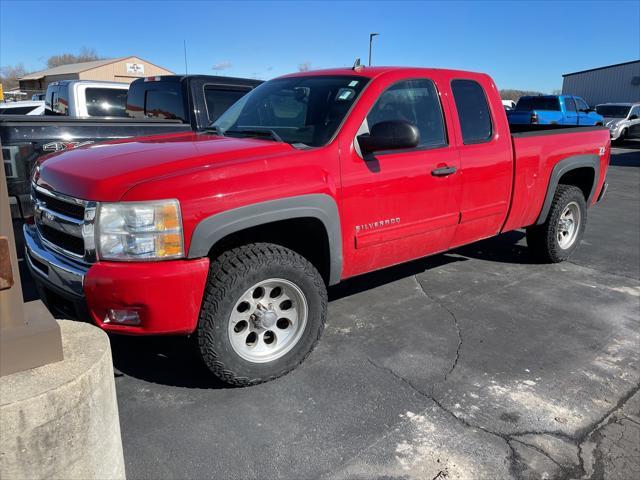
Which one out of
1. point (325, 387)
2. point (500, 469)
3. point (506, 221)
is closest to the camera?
point (500, 469)

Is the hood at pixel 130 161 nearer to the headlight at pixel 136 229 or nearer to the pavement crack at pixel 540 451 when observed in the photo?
the headlight at pixel 136 229

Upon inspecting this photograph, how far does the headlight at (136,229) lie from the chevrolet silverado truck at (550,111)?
19013mm

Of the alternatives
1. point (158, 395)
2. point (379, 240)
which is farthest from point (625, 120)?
point (158, 395)

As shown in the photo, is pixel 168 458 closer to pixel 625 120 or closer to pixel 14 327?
pixel 14 327

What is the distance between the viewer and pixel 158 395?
3.12 meters

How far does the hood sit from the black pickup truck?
2.75 ft

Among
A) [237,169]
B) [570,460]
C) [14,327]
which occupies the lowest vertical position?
[570,460]

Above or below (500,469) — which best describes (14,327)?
above

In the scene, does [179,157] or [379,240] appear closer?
[179,157]

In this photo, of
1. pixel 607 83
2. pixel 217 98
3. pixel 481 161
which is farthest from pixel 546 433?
pixel 607 83

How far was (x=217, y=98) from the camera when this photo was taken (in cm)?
642

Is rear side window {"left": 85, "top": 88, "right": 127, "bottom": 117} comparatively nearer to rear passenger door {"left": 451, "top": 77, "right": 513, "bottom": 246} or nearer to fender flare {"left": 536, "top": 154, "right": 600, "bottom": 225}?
rear passenger door {"left": 451, "top": 77, "right": 513, "bottom": 246}

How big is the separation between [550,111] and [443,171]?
1837 cm

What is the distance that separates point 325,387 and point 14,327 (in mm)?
1953
